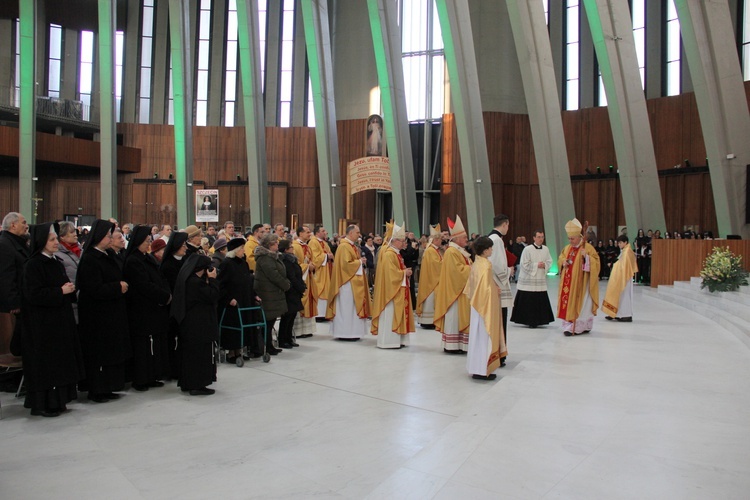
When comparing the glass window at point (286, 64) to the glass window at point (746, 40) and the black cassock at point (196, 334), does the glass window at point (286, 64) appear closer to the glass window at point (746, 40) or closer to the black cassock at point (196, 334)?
the glass window at point (746, 40)

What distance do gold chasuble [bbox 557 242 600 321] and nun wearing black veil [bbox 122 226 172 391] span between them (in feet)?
19.8

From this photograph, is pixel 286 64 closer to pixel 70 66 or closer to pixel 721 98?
pixel 70 66

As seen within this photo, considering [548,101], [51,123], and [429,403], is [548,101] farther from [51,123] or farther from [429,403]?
[51,123]

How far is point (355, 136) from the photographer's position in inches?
1129

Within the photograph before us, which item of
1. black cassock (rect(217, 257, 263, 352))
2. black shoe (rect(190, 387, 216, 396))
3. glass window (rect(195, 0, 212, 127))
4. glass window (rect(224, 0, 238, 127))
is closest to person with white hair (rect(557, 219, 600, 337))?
black cassock (rect(217, 257, 263, 352))

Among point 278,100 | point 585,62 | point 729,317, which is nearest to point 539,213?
point 585,62

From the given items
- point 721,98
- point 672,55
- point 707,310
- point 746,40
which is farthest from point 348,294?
point 672,55

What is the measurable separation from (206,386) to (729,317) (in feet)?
27.6

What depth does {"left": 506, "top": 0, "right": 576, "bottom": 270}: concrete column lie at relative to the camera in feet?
62.8

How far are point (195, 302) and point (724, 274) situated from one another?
10130 millimetres

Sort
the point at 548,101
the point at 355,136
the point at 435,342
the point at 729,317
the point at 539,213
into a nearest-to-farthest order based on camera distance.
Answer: the point at 435,342
the point at 729,317
the point at 548,101
the point at 539,213
the point at 355,136

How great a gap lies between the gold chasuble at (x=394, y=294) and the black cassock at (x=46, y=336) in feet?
14.0

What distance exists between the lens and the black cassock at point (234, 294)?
714 cm

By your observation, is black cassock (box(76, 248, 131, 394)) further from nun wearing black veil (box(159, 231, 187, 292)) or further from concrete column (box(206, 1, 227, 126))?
concrete column (box(206, 1, 227, 126))
